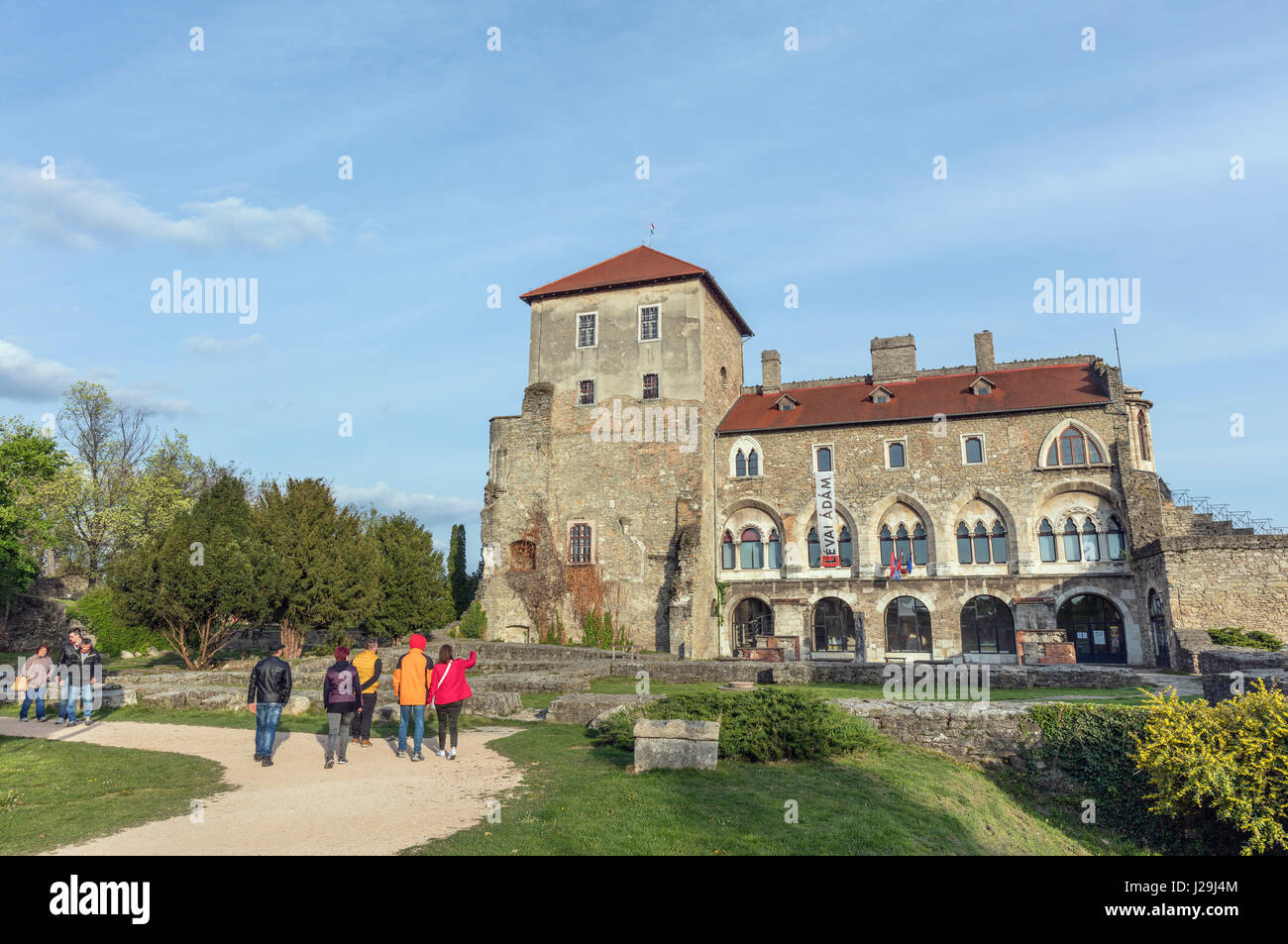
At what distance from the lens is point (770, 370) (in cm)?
3950

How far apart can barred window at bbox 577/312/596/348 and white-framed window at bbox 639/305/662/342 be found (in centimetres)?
239

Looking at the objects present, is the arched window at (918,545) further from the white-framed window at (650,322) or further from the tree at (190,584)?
the tree at (190,584)

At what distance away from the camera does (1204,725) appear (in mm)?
9383

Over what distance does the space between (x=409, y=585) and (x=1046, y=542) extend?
2544 cm

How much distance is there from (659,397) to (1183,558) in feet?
67.8

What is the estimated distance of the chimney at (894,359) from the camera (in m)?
36.4

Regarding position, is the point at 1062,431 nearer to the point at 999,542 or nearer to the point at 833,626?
the point at 999,542

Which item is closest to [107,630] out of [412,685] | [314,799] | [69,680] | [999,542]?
[69,680]

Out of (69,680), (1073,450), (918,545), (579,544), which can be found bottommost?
(69,680)

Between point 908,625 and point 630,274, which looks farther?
point 630,274

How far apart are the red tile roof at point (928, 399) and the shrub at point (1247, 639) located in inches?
420

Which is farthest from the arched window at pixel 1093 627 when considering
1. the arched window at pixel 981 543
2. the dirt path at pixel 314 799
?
the dirt path at pixel 314 799

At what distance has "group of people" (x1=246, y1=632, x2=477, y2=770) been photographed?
10.8m
